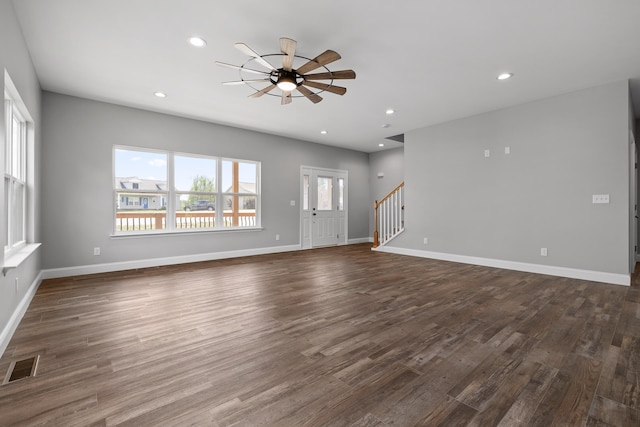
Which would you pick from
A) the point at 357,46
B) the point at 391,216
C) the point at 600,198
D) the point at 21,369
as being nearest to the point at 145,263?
the point at 21,369

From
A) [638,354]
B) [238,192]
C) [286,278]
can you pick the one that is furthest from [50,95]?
[638,354]

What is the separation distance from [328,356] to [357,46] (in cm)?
309

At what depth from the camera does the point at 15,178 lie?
3273 millimetres

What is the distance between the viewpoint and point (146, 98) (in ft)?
16.1

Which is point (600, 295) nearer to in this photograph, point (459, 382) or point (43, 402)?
point (459, 382)

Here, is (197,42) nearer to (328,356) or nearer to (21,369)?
(21,369)

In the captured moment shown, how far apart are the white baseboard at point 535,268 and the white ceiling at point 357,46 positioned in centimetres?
274

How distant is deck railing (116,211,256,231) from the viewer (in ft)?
17.6

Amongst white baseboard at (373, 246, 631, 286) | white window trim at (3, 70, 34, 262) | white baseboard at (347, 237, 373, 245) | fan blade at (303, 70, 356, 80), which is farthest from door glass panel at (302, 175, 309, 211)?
white window trim at (3, 70, 34, 262)

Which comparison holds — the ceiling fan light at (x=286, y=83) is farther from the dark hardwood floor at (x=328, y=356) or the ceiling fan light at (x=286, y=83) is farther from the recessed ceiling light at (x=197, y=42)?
the dark hardwood floor at (x=328, y=356)

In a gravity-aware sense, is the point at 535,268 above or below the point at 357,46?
below

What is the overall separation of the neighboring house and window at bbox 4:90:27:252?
4.88 ft

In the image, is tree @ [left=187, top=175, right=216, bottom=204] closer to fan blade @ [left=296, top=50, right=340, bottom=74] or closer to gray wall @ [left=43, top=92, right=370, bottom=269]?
gray wall @ [left=43, top=92, right=370, bottom=269]

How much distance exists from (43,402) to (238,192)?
17.5ft
